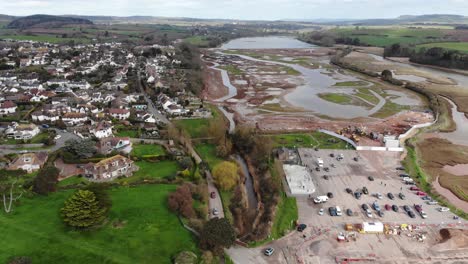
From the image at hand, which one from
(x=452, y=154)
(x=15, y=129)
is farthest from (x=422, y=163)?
(x=15, y=129)

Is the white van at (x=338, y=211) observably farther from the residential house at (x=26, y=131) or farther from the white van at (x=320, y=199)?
the residential house at (x=26, y=131)

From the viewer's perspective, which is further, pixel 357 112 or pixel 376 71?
pixel 376 71

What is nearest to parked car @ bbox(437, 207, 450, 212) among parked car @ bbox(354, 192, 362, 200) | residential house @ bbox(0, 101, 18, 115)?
parked car @ bbox(354, 192, 362, 200)

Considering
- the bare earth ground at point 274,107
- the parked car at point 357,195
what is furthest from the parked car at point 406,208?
the bare earth ground at point 274,107

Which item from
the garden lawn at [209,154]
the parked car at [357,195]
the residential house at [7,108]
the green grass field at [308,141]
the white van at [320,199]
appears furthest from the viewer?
the residential house at [7,108]

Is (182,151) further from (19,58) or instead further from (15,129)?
(19,58)

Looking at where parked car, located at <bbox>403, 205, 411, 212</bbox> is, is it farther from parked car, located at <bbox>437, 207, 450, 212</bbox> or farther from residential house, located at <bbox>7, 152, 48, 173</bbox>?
residential house, located at <bbox>7, 152, 48, 173</bbox>
